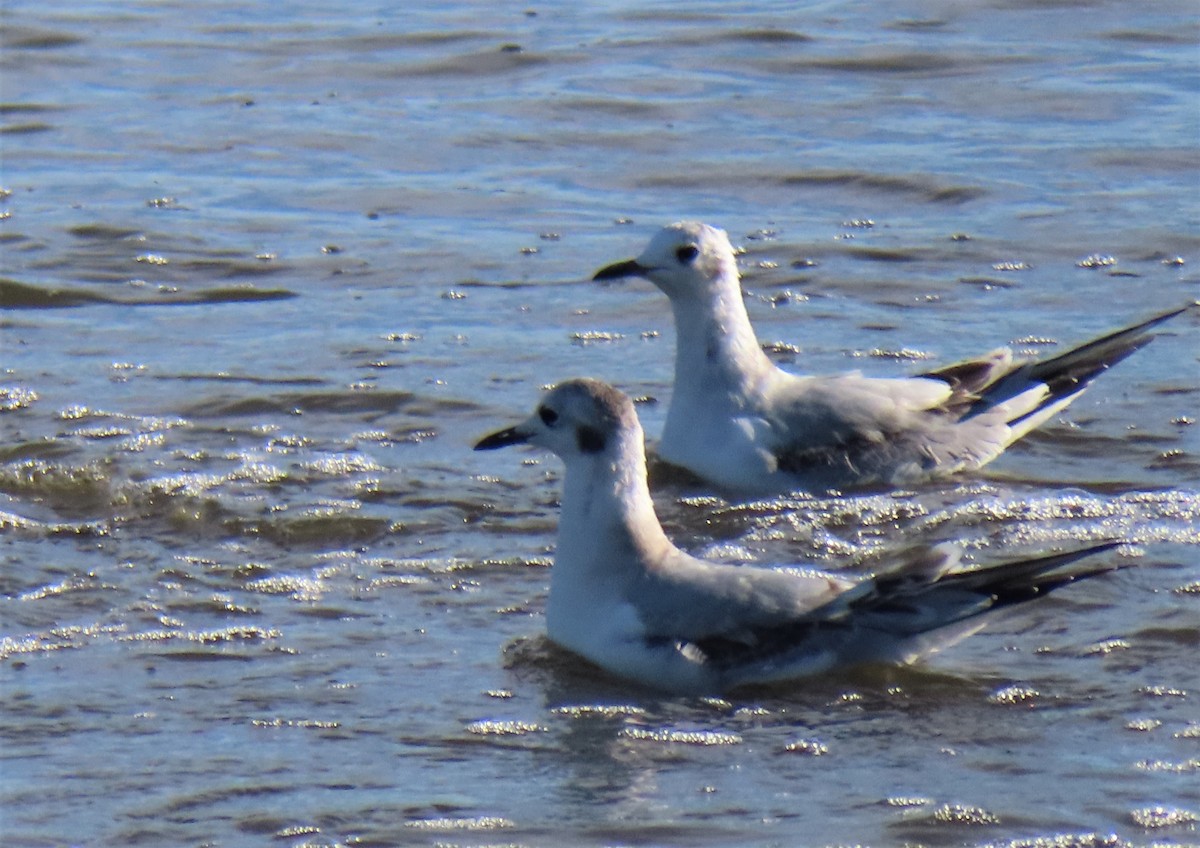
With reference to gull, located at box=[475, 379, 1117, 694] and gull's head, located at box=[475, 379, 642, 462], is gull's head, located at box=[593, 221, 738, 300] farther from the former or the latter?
gull, located at box=[475, 379, 1117, 694]

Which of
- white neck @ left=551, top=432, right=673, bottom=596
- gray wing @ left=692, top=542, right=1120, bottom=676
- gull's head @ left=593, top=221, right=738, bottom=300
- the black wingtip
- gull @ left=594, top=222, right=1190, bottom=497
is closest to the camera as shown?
gray wing @ left=692, top=542, right=1120, bottom=676

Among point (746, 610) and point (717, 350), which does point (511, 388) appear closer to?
point (717, 350)

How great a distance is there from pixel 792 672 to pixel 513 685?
2.61 feet

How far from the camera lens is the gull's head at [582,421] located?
6.54m

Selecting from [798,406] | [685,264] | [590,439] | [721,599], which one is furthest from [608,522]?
[685,264]

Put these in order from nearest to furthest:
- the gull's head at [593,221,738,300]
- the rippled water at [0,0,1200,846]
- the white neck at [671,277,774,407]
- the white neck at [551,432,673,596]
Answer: the rippled water at [0,0,1200,846]
the white neck at [551,432,673,596]
the white neck at [671,277,774,407]
the gull's head at [593,221,738,300]

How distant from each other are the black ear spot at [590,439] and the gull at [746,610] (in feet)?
0.67

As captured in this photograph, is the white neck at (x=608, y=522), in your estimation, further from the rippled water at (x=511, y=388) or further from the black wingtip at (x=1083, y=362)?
the black wingtip at (x=1083, y=362)

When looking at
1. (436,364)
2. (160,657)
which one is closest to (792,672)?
(160,657)

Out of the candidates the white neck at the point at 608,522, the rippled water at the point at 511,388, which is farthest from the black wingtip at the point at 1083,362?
the white neck at the point at 608,522

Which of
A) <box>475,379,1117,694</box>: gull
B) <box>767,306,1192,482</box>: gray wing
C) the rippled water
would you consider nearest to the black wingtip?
<box>767,306,1192,482</box>: gray wing

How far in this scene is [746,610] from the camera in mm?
6152

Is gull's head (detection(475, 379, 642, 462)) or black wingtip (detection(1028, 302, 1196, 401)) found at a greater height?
gull's head (detection(475, 379, 642, 462))

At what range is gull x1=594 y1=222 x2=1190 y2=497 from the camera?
802cm
